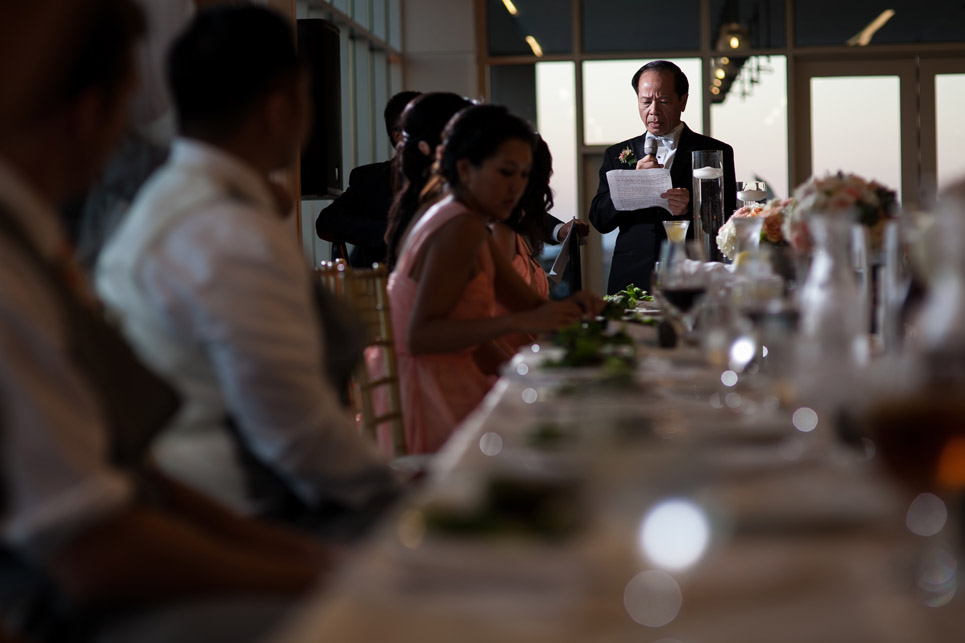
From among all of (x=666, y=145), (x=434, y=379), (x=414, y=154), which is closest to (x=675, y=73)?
(x=666, y=145)

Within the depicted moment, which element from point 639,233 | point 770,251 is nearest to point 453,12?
point 639,233

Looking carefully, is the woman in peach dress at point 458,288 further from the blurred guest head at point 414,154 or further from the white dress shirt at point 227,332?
the white dress shirt at point 227,332

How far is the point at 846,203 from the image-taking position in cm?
233

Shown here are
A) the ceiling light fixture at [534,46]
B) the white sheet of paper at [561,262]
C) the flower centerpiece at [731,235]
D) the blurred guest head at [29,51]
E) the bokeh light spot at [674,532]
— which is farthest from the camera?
the ceiling light fixture at [534,46]

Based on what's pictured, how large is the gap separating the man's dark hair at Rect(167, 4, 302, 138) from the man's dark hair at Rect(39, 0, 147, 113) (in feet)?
1.16

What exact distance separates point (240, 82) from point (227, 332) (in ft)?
1.39

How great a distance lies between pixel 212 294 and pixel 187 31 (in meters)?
0.44

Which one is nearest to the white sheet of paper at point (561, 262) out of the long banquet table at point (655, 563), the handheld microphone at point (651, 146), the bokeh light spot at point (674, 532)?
the handheld microphone at point (651, 146)

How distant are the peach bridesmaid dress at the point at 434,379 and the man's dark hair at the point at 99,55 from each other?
1687mm

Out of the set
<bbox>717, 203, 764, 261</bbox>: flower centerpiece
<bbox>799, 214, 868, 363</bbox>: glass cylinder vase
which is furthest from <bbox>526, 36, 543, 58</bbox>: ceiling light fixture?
<bbox>799, 214, 868, 363</bbox>: glass cylinder vase

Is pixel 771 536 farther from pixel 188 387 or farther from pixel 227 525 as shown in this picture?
pixel 188 387

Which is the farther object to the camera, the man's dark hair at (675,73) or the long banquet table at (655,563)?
the man's dark hair at (675,73)

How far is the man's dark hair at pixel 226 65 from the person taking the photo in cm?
166

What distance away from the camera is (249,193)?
1700 mm
